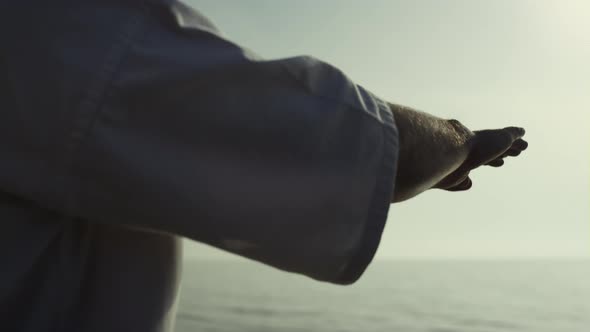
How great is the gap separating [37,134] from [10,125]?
0.05m

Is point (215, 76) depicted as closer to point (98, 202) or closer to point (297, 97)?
point (297, 97)

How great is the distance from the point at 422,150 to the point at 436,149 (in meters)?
0.04

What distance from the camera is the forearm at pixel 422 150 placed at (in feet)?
2.87

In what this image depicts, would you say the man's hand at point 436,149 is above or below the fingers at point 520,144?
above

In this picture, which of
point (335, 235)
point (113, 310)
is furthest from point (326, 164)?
point (113, 310)

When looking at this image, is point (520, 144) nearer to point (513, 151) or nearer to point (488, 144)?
point (513, 151)

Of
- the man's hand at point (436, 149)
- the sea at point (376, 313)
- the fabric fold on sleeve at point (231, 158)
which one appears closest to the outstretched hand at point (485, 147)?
the man's hand at point (436, 149)

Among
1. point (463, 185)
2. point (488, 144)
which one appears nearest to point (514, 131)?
point (488, 144)

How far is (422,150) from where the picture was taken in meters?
0.89

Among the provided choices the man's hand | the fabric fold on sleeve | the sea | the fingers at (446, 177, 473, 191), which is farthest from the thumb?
the sea

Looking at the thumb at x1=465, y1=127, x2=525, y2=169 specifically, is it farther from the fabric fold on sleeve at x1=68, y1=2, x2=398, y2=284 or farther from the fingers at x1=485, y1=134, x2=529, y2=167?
the fabric fold on sleeve at x1=68, y1=2, x2=398, y2=284

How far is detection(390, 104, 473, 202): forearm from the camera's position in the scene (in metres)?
0.88

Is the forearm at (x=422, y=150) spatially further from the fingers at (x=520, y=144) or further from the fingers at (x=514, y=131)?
the fingers at (x=520, y=144)

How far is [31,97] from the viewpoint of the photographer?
73 centimetres
